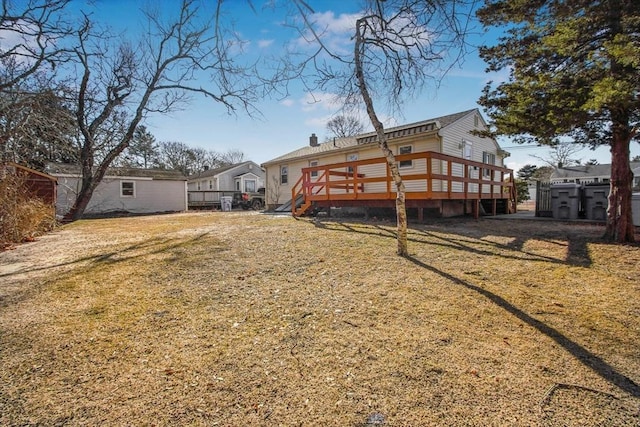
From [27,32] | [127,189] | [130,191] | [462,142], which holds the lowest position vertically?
[130,191]

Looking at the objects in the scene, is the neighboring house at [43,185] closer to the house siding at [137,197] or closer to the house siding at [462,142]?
the house siding at [137,197]

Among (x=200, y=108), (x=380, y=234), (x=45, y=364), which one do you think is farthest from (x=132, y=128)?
(x=45, y=364)

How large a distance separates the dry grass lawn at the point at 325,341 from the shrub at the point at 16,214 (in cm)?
236

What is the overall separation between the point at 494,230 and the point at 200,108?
42.4 ft

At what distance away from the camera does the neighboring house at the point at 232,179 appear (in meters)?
31.2

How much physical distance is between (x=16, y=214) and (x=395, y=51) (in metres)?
8.75

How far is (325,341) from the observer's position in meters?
2.44

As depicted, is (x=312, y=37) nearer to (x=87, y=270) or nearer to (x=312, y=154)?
(x=87, y=270)

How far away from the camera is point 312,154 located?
1670 centimetres

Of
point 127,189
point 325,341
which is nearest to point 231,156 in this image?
point 127,189

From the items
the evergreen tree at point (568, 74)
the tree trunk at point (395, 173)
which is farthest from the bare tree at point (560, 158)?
the tree trunk at point (395, 173)

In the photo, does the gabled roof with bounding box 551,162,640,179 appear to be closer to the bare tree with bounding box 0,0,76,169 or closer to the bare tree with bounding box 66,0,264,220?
the bare tree with bounding box 66,0,264,220

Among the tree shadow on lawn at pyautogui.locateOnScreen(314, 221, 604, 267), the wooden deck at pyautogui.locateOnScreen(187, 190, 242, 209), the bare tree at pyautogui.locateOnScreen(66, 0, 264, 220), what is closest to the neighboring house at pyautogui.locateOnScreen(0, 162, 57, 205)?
the bare tree at pyautogui.locateOnScreen(66, 0, 264, 220)

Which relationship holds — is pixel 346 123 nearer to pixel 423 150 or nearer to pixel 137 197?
pixel 423 150
